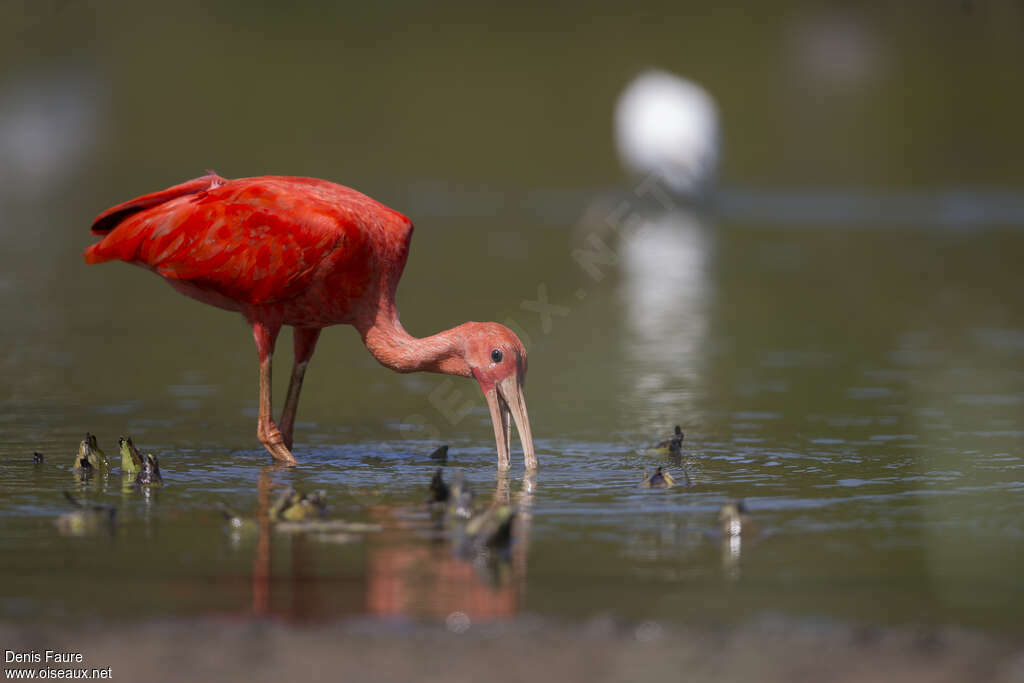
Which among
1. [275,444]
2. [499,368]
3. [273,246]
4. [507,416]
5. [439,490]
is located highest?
[273,246]

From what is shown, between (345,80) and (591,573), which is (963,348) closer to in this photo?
(591,573)

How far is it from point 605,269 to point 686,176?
975cm

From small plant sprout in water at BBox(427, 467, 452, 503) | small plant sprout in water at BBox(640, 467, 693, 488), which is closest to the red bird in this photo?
small plant sprout in water at BBox(640, 467, 693, 488)

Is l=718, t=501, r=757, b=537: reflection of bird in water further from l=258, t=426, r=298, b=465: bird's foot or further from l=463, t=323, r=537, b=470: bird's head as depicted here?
l=258, t=426, r=298, b=465: bird's foot

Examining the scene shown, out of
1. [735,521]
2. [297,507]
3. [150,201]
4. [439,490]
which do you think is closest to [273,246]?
[150,201]

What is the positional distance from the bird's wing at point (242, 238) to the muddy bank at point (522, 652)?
12.9 feet

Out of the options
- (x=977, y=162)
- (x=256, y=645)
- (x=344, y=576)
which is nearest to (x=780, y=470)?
(x=344, y=576)

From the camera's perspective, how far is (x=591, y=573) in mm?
6824

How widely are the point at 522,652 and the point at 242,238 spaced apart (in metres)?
4.61

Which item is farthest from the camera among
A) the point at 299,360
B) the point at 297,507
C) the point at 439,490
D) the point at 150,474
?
the point at 299,360

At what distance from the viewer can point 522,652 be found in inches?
227

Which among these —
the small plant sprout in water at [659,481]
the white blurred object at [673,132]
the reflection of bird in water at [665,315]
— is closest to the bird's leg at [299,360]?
the reflection of bird in water at [665,315]

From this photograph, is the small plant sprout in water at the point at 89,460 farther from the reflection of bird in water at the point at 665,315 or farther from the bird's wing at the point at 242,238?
the reflection of bird in water at the point at 665,315

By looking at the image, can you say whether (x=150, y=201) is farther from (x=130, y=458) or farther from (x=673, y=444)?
(x=673, y=444)
